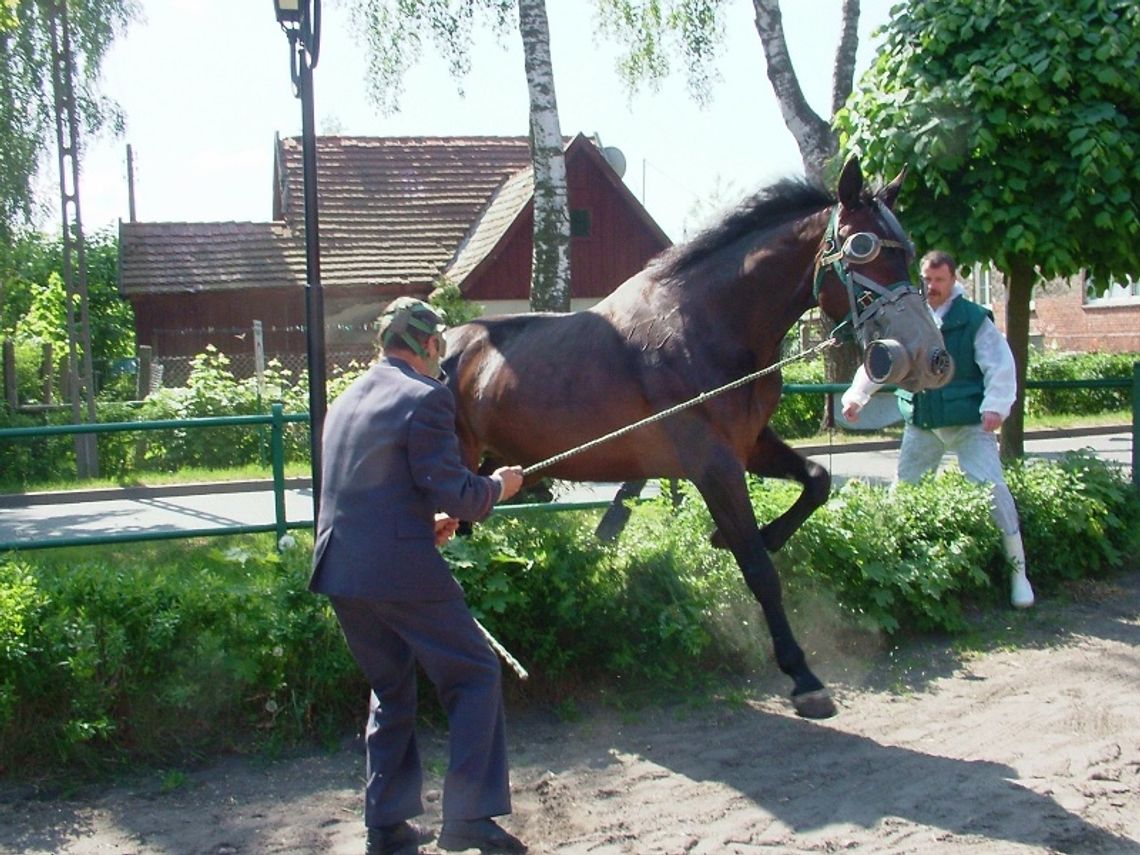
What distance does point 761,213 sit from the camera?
5.62 metres

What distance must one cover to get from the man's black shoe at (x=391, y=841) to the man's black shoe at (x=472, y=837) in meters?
0.13

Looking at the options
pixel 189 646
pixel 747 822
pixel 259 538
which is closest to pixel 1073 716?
pixel 747 822

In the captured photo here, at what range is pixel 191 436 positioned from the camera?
47.8ft

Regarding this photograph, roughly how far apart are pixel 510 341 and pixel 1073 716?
10.3 feet

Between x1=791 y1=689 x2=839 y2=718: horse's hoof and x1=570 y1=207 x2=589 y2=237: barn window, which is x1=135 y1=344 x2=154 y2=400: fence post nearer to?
x1=570 y1=207 x2=589 y2=237: barn window

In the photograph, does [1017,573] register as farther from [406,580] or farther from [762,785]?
[406,580]

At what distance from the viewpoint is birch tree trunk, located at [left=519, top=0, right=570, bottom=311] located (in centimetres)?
1045

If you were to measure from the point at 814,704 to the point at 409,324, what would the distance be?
2.36 metres

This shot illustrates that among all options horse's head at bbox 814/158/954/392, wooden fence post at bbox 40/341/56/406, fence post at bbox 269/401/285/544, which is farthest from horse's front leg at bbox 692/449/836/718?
wooden fence post at bbox 40/341/56/406

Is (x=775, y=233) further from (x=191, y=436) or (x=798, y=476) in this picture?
(x=191, y=436)

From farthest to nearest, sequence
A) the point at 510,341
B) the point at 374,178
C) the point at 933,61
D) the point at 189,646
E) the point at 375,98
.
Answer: the point at 374,178, the point at 375,98, the point at 933,61, the point at 510,341, the point at 189,646

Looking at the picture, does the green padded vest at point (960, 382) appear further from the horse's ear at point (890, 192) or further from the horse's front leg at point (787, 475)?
the horse's ear at point (890, 192)

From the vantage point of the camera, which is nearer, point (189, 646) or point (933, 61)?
point (189, 646)

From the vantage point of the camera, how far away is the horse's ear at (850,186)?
199 inches
